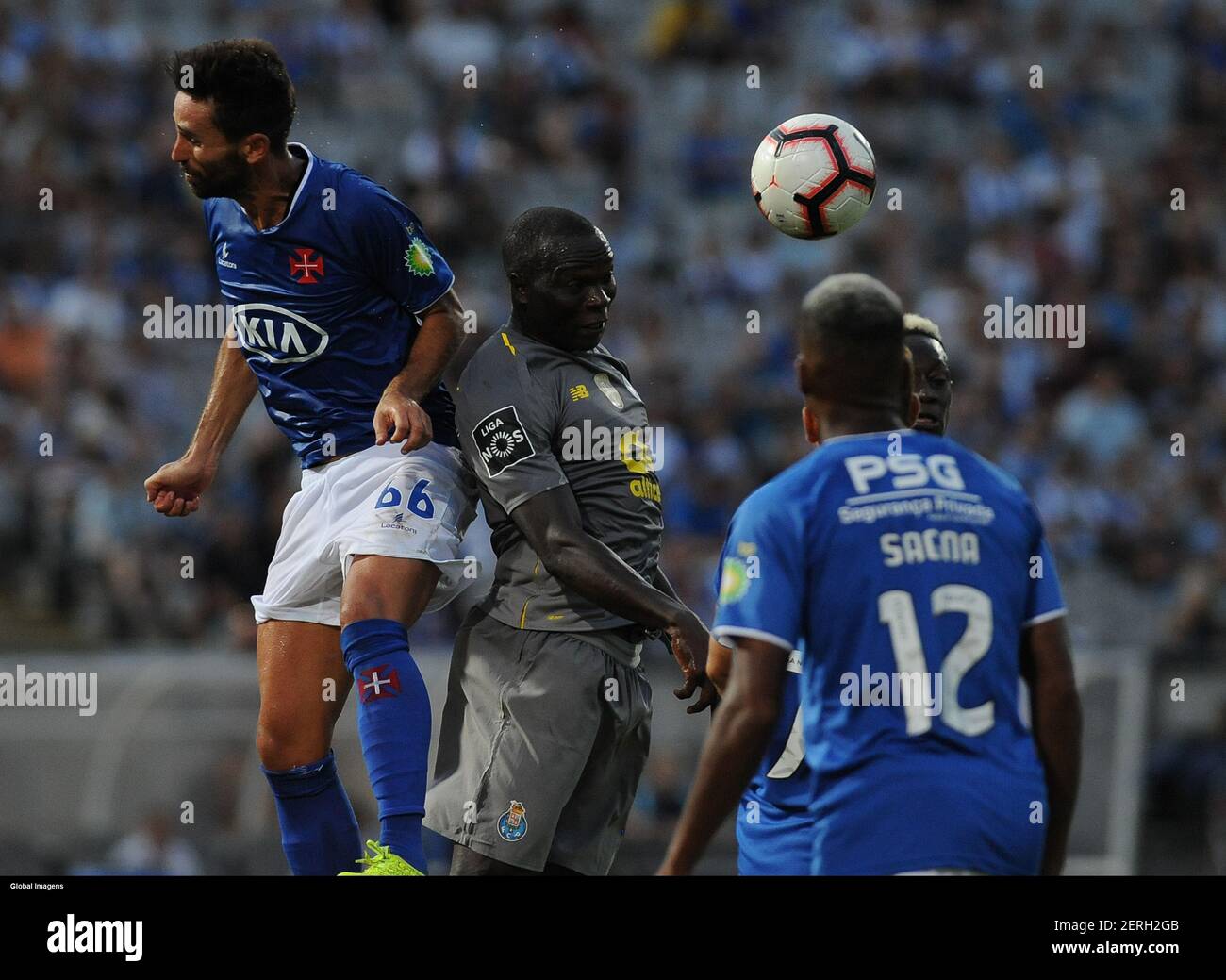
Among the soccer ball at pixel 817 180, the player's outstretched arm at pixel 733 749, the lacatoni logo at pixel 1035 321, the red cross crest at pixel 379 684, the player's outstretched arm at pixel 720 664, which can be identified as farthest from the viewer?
the lacatoni logo at pixel 1035 321

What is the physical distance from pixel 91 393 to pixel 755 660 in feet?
33.2

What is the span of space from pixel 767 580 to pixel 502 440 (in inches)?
→ 63.8

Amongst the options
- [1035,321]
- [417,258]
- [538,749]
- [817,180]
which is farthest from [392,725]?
[1035,321]

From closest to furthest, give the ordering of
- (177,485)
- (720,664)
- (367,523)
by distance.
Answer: (720,664) → (367,523) → (177,485)

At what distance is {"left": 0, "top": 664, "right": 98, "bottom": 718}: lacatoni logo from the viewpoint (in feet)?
32.4

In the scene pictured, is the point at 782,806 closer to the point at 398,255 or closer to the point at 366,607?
the point at 366,607

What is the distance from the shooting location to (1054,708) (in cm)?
394

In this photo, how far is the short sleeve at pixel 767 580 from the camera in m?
3.78

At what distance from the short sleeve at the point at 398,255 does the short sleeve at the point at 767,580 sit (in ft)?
6.38

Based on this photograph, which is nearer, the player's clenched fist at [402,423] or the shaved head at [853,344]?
the shaved head at [853,344]

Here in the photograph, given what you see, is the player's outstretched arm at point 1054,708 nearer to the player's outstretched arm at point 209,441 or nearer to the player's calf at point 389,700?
the player's calf at point 389,700

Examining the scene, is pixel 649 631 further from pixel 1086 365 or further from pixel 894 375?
pixel 1086 365

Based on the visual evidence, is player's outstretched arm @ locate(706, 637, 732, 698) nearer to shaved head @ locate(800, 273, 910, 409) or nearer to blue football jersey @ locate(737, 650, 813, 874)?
blue football jersey @ locate(737, 650, 813, 874)

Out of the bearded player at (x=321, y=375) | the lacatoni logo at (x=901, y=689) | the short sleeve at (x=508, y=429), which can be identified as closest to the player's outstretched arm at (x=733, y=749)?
the lacatoni logo at (x=901, y=689)
